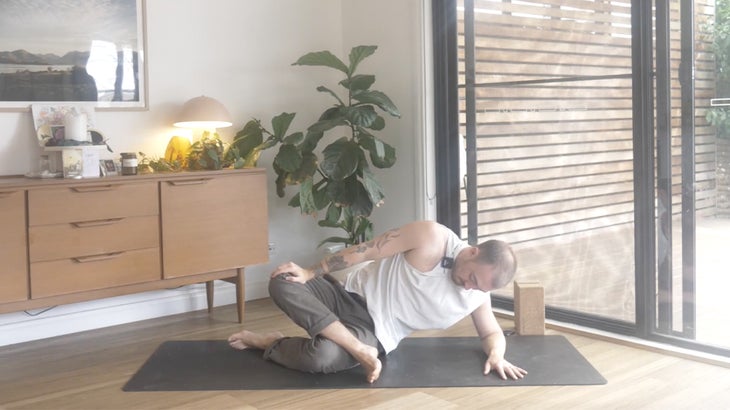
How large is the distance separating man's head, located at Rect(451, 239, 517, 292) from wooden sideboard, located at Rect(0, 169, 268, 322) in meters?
1.55

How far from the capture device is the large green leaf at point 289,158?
15.0ft

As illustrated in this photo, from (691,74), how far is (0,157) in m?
3.41

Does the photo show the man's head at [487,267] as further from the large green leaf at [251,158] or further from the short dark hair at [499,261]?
the large green leaf at [251,158]

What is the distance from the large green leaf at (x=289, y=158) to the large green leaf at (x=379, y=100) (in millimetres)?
507

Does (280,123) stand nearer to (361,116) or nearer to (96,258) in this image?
(361,116)

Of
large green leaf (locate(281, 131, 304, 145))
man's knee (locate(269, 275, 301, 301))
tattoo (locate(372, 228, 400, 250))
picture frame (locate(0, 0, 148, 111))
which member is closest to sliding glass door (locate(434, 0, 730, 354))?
large green leaf (locate(281, 131, 304, 145))

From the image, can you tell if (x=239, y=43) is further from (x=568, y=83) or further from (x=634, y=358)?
(x=634, y=358)

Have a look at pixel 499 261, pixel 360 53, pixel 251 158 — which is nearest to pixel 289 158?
pixel 251 158

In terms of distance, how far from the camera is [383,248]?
3443mm

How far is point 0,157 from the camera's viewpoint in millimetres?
4070

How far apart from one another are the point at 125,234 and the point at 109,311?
2.38 feet

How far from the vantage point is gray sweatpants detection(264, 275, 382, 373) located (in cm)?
332

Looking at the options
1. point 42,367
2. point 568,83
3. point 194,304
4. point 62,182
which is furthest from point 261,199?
point 568,83

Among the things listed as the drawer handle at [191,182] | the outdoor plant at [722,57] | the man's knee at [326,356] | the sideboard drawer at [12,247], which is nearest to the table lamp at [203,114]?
the drawer handle at [191,182]
